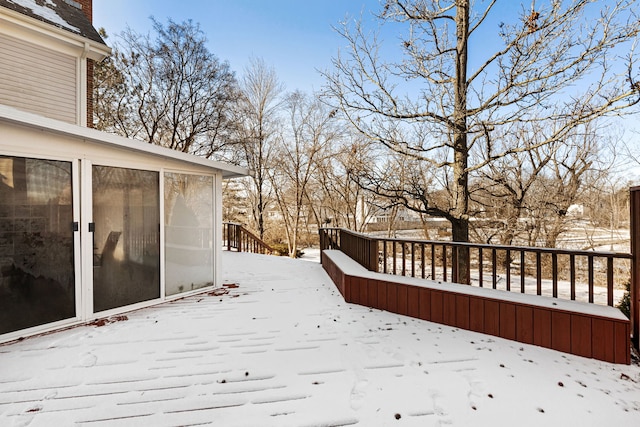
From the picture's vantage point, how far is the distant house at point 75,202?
3.00 m

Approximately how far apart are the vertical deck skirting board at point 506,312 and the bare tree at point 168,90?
11960 millimetres

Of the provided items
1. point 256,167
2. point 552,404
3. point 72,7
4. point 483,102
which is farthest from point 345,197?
point 552,404

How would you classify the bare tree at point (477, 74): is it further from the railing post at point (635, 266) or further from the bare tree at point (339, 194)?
the bare tree at point (339, 194)

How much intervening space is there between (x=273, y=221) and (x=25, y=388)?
16.7 metres

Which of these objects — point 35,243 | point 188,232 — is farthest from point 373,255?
point 35,243

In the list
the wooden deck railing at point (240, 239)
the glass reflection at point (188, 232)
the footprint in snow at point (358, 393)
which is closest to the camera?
the footprint in snow at point (358, 393)

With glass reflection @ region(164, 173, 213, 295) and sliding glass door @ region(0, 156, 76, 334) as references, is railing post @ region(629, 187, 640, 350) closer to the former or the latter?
glass reflection @ region(164, 173, 213, 295)

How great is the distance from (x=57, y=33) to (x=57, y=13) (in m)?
0.88

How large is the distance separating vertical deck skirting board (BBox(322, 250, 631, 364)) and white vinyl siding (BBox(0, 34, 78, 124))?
588 centimetres

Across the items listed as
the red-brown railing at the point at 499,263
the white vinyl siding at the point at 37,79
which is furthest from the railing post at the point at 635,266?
the white vinyl siding at the point at 37,79

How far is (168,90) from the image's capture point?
42.5 ft

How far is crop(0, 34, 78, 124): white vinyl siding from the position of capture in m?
4.74

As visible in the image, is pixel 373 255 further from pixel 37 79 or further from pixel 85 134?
pixel 37 79

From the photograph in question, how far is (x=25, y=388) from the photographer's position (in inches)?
84.4
